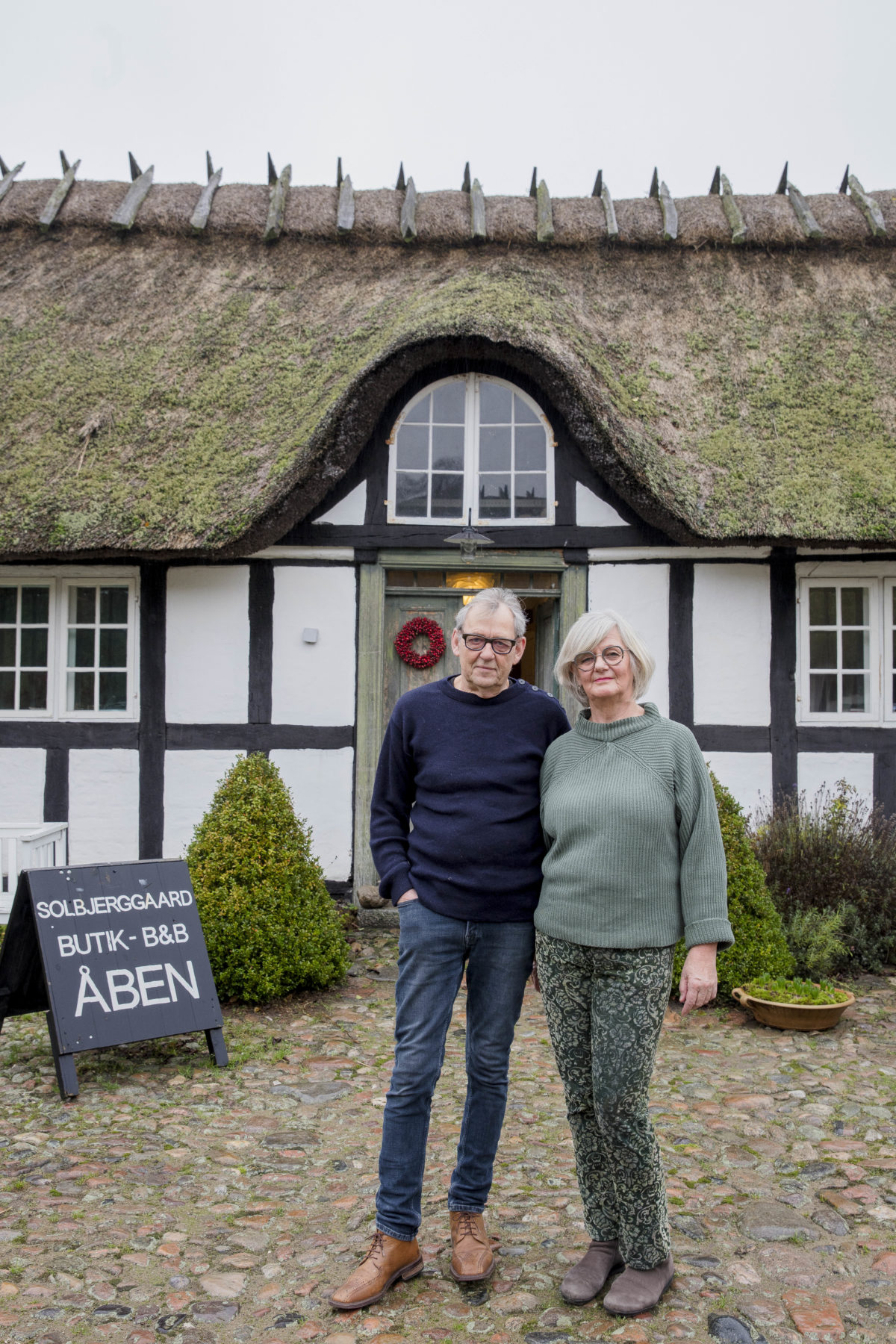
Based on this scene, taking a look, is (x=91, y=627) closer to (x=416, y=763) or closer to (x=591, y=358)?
(x=591, y=358)

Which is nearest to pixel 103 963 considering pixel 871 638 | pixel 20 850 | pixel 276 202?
pixel 20 850

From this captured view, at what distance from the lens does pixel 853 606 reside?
23.9ft

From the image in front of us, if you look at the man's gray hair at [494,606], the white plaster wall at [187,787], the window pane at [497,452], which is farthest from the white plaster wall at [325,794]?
the man's gray hair at [494,606]

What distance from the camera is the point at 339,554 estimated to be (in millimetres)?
7199

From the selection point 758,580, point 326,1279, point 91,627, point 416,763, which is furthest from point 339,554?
point 326,1279

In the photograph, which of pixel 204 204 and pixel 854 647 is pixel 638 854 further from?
pixel 204 204

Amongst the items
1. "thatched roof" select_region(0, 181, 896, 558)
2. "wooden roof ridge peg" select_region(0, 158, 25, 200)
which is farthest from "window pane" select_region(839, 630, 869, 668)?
"wooden roof ridge peg" select_region(0, 158, 25, 200)

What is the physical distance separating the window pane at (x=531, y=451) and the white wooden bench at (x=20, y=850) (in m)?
4.14

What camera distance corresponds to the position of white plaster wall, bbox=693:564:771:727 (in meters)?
7.17

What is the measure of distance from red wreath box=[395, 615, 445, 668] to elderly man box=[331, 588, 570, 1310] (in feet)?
15.0

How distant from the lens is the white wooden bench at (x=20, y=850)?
5.49 meters

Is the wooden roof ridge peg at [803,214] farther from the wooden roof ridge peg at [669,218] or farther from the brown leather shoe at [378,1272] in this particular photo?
the brown leather shoe at [378,1272]

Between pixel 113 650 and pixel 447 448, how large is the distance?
2.97 metres

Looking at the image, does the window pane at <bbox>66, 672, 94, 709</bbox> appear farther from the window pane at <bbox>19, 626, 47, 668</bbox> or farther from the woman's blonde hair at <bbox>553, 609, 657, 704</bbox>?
the woman's blonde hair at <bbox>553, 609, 657, 704</bbox>
